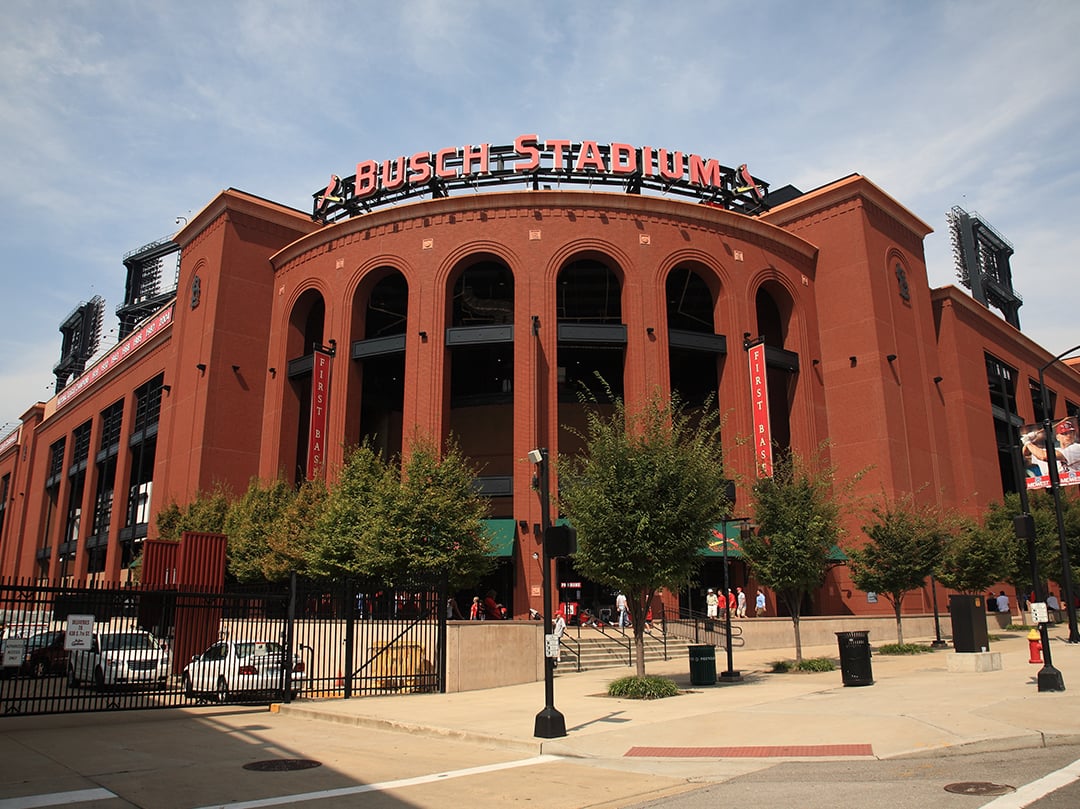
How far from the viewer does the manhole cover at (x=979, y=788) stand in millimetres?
8602

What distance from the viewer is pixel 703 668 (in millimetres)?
20156

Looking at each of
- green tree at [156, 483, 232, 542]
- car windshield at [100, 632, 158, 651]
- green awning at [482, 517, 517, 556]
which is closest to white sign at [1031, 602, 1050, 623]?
car windshield at [100, 632, 158, 651]

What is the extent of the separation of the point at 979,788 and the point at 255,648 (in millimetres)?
14609

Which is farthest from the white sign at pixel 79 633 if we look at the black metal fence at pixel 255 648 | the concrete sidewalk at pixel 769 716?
the concrete sidewalk at pixel 769 716

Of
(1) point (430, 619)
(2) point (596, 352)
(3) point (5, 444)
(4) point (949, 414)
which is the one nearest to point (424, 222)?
(2) point (596, 352)

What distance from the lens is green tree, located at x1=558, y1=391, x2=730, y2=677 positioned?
1881 cm

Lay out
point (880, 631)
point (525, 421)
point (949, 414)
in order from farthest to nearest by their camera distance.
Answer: point (949, 414), point (525, 421), point (880, 631)

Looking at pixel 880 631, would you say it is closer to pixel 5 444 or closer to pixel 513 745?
pixel 513 745

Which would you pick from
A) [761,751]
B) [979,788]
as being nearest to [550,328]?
[761,751]

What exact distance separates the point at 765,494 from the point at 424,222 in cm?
2272

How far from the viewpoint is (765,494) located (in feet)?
80.5

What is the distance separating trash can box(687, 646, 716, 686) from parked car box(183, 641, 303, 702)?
8991 mm

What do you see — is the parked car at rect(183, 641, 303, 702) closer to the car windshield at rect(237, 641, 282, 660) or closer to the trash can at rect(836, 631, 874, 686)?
the car windshield at rect(237, 641, 282, 660)

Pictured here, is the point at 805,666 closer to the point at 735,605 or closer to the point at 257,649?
the point at 735,605
